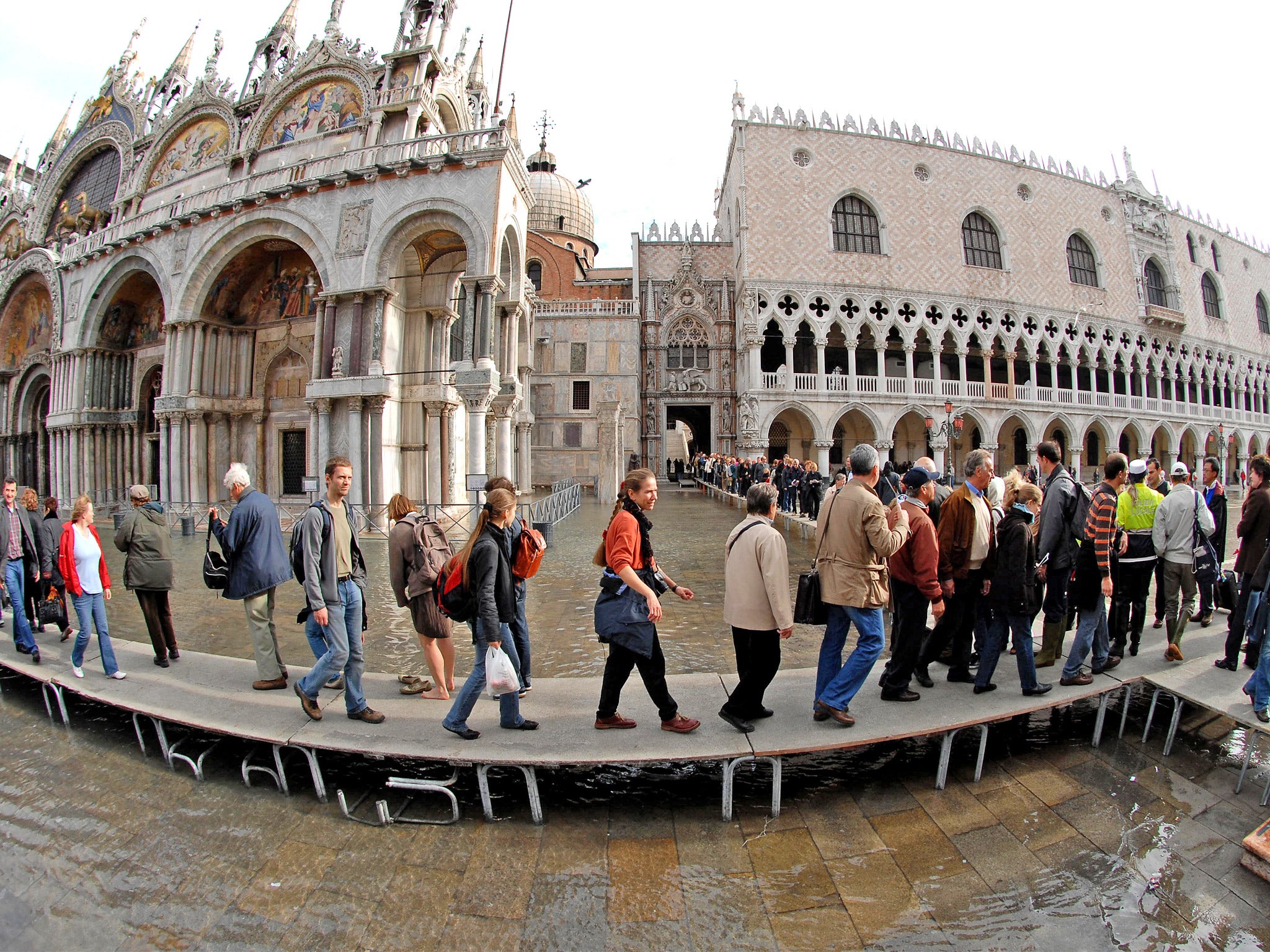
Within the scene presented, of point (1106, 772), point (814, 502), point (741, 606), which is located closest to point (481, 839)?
point (741, 606)

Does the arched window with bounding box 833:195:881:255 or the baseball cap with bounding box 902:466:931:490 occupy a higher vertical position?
the arched window with bounding box 833:195:881:255

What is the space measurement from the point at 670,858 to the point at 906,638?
85.2 inches

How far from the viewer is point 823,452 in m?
30.3

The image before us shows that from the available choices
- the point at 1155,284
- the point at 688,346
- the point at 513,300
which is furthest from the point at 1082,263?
the point at 513,300

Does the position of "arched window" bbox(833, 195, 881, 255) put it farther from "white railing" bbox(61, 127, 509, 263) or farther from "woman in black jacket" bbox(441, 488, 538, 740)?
"woman in black jacket" bbox(441, 488, 538, 740)

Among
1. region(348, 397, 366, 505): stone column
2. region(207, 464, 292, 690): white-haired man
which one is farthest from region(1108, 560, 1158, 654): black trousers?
region(348, 397, 366, 505): stone column

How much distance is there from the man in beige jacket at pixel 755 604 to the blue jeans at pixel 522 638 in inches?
55.3

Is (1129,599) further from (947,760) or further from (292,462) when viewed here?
(292,462)

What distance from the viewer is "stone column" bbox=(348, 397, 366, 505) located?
16.5m

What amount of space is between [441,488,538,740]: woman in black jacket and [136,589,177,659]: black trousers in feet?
9.57

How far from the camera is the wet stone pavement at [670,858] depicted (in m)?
2.53

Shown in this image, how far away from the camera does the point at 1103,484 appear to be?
4754mm

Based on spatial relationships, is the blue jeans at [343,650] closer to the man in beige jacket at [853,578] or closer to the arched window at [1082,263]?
the man in beige jacket at [853,578]

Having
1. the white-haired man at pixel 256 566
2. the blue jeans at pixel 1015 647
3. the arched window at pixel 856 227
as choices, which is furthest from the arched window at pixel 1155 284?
the white-haired man at pixel 256 566
